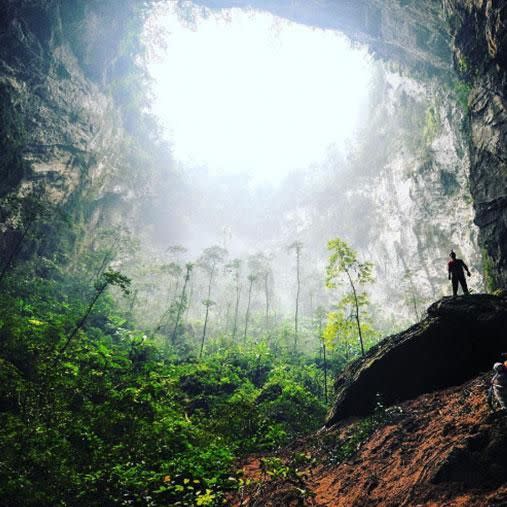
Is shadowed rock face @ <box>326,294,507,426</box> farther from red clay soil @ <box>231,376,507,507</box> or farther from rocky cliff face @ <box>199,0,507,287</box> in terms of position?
rocky cliff face @ <box>199,0,507,287</box>

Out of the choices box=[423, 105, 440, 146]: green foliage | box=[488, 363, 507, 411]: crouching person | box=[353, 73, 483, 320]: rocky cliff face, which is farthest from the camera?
box=[423, 105, 440, 146]: green foliage

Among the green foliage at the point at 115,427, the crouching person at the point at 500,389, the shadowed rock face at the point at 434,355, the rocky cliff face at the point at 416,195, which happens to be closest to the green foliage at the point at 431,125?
the rocky cliff face at the point at 416,195

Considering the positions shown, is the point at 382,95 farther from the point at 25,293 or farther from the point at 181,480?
the point at 181,480

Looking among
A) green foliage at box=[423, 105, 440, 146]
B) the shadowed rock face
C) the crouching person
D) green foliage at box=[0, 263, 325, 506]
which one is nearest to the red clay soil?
the crouching person

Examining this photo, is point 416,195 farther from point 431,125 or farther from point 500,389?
point 500,389

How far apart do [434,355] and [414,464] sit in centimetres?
451

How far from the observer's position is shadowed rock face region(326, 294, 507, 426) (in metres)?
8.66

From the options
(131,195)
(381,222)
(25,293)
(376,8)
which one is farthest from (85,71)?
(381,222)

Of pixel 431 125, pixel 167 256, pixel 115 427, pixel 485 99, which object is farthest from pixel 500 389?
pixel 167 256

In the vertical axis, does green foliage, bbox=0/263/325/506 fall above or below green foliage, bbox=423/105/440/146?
below

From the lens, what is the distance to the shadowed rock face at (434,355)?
8.66 metres

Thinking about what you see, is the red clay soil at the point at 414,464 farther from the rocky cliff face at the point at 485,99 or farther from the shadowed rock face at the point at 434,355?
the rocky cliff face at the point at 485,99

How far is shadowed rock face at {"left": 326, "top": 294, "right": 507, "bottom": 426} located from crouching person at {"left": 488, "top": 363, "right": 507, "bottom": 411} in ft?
9.80

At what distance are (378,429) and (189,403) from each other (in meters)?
9.08
